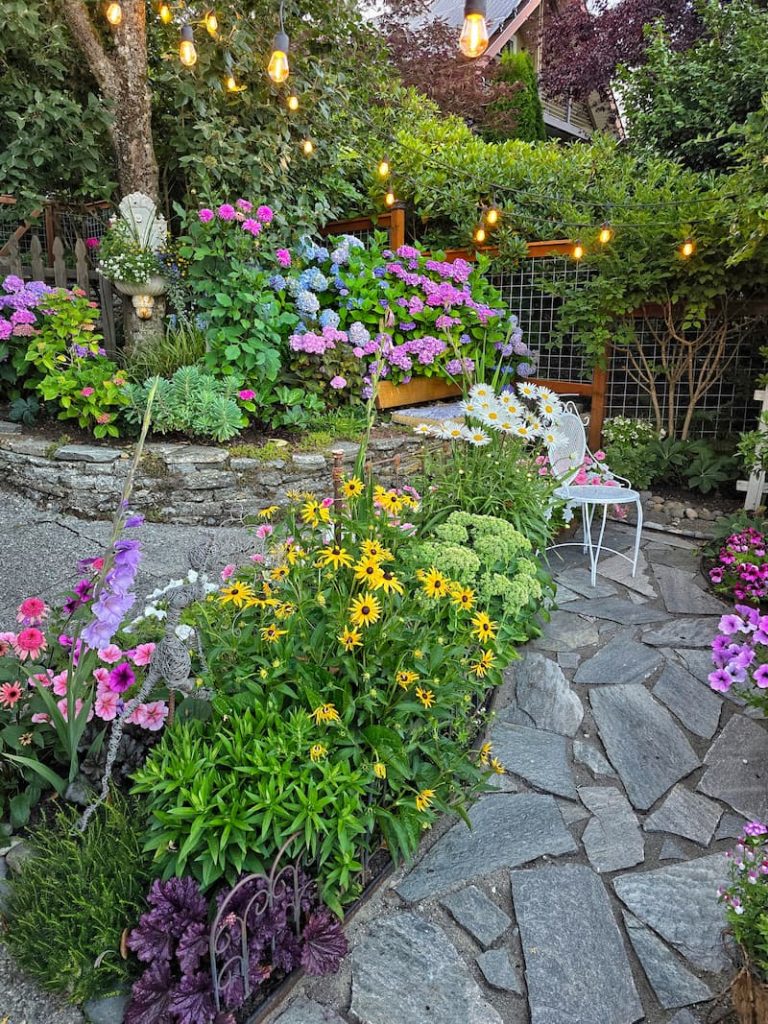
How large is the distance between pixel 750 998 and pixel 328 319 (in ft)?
13.3

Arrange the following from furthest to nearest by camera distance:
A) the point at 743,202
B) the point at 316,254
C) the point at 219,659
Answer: the point at 316,254 → the point at 743,202 → the point at 219,659

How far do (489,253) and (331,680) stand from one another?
4851 millimetres

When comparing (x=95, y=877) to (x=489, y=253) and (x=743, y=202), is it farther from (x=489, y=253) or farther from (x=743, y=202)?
(x=489, y=253)

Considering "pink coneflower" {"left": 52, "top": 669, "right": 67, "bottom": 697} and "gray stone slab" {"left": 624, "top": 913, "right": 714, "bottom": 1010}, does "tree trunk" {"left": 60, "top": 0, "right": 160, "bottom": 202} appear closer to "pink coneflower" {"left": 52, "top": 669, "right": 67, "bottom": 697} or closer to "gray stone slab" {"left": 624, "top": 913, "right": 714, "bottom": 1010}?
"pink coneflower" {"left": 52, "top": 669, "right": 67, "bottom": 697}

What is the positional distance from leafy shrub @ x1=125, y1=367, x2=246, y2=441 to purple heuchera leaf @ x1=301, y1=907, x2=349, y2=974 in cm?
298

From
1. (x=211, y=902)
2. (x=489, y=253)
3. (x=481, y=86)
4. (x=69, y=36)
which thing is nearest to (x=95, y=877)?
(x=211, y=902)

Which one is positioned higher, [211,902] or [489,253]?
[489,253]

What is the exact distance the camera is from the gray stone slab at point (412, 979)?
1.24 metres

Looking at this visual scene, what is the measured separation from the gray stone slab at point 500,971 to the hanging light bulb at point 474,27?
2.74 meters

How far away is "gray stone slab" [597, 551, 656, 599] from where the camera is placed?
3201 millimetres

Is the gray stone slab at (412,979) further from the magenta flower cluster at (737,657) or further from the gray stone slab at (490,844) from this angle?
the magenta flower cluster at (737,657)

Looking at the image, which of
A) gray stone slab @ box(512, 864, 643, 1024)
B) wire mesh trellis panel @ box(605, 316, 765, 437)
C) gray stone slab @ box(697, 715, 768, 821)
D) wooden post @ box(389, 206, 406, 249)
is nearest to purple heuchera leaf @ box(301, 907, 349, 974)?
gray stone slab @ box(512, 864, 643, 1024)

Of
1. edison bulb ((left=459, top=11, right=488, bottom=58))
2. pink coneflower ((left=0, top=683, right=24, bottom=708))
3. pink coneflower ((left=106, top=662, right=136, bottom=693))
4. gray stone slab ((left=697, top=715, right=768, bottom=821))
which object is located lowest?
gray stone slab ((left=697, top=715, right=768, bottom=821))

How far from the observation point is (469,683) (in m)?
1.75
